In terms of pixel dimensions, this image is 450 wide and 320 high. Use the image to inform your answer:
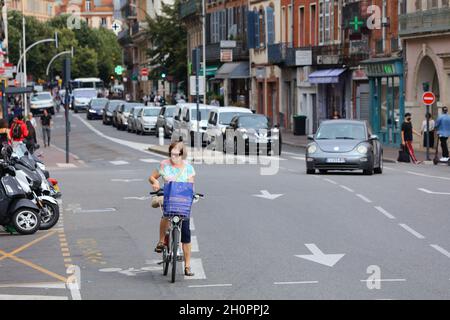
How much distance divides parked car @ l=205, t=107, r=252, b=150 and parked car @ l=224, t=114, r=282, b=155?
1548mm

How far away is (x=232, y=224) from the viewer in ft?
66.1

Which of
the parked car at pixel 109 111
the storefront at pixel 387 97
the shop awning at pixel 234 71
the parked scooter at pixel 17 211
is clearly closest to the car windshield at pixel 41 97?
the parked car at pixel 109 111

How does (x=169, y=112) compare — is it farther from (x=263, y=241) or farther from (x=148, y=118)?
(x=263, y=241)

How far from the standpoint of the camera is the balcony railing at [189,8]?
90.2m

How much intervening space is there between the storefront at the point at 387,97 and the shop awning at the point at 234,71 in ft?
77.6

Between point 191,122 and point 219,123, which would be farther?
point 191,122

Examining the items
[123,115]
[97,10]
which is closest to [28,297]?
[123,115]

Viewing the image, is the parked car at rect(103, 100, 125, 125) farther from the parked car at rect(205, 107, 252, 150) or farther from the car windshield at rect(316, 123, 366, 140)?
the car windshield at rect(316, 123, 366, 140)

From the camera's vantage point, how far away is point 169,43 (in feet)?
315

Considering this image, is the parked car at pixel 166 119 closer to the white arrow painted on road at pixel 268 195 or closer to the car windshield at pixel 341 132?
the car windshield at pixel 341 132

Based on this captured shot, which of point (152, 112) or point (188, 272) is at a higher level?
point (188, 272)

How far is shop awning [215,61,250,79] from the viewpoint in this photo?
259 feet

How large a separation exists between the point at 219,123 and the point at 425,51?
8.20 metres

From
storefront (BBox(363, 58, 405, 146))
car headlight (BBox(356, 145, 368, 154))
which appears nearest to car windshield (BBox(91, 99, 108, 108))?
storefront (BBox(363, 58, 405, 146))
